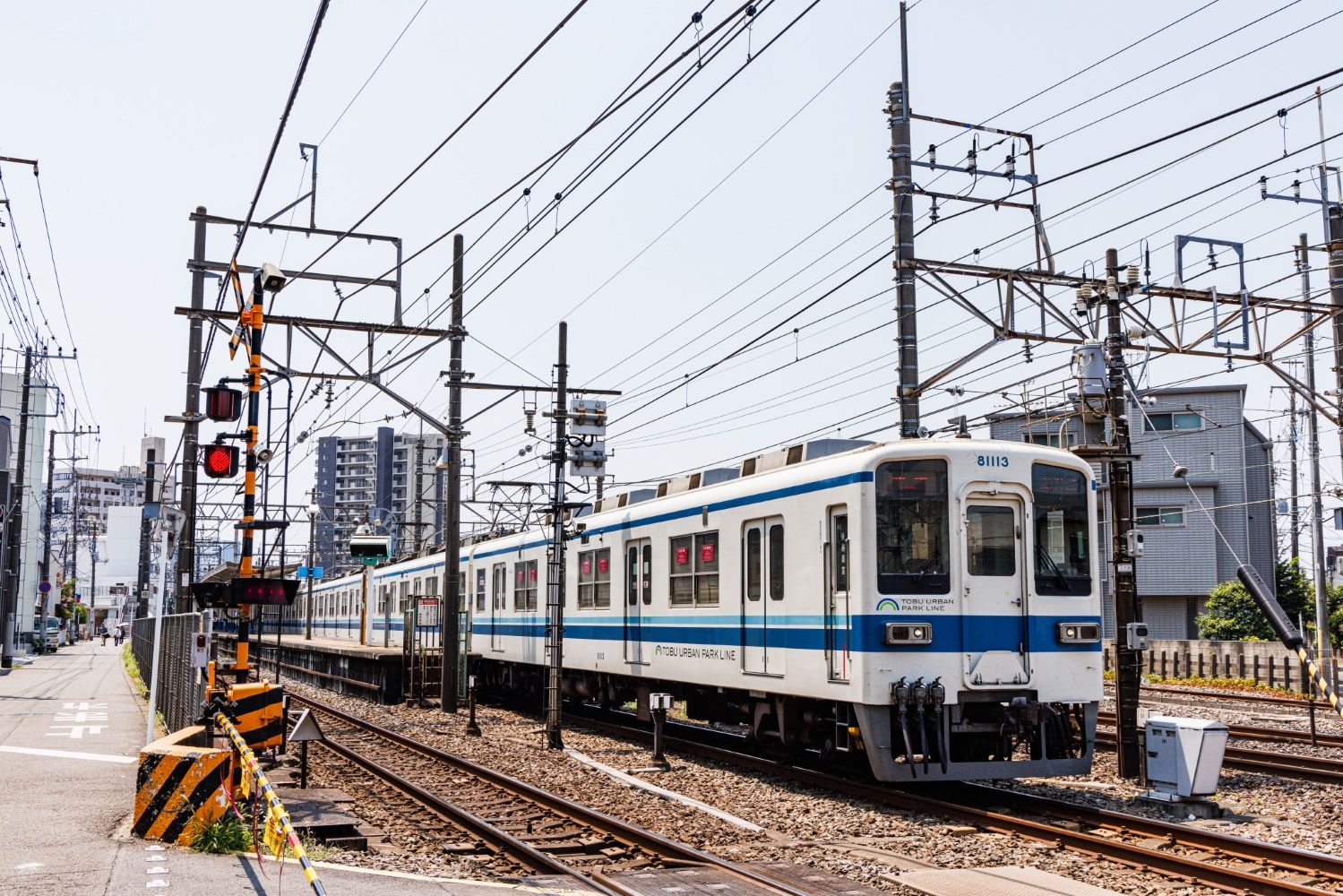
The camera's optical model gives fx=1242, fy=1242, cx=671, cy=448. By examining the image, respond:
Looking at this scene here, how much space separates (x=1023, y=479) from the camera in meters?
11.4

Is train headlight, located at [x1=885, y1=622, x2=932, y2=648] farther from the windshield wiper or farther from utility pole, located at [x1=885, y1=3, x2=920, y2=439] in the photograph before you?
utility pole, located at [x1=885, y1=3, x2=920, y2=439]

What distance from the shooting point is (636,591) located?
626 inches

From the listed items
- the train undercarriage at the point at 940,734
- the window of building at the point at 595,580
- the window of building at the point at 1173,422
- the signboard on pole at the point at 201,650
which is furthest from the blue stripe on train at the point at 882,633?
the window of building at the point at 1173,422

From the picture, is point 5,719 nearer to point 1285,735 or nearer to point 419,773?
point 419,773

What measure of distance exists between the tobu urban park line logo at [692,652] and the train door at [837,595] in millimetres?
2080

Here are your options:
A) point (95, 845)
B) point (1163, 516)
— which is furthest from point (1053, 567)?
point (1163, 516)

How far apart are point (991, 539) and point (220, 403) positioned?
7.03 meters

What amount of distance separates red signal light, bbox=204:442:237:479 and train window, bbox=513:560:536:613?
9.24 m

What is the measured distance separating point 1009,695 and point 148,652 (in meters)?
20.6

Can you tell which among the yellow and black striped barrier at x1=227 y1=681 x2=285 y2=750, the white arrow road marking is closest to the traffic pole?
the yellow and black striped barrier at x1=227 y1=681 x2=285 y2=750

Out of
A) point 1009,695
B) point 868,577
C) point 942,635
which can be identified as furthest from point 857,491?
point 1009,695

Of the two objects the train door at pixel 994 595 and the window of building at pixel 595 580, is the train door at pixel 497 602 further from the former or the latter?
the train door at pixel 994 595

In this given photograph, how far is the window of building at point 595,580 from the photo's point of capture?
16906 mm

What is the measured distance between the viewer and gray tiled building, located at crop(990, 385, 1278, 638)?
36.9 m
